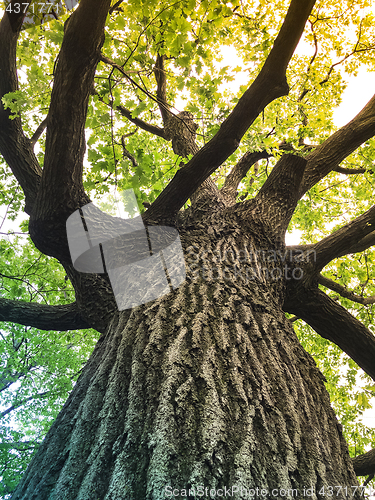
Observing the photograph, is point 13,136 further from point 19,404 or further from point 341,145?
point 19,404

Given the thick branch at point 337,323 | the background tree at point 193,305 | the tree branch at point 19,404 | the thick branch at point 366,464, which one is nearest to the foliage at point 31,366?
the tree branch at point 19,404

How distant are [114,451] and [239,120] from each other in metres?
2.18

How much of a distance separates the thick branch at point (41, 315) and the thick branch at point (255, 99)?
6.02 ft

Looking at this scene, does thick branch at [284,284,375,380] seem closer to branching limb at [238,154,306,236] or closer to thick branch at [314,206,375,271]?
thick branch at [314,206,375,271]

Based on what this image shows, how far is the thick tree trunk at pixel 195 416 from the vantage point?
1009 millimetres

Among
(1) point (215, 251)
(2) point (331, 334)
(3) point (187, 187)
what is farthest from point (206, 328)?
(2) point (331, 334)

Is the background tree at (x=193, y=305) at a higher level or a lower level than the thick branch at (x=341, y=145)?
lower

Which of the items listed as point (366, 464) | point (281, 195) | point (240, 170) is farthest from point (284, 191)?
point (366, 464)

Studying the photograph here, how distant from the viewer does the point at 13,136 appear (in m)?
2.82

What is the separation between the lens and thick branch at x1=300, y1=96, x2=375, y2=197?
10.1ft

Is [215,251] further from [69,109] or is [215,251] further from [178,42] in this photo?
[178,42]

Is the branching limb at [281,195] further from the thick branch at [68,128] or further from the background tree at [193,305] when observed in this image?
the thick branch at [68,128]

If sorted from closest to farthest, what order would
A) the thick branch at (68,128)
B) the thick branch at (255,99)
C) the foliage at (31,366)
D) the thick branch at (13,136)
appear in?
the thick branch at (68,128)
the thick branch at (255,99)
the thick branch at (13,136)
the foliage at (31,366)

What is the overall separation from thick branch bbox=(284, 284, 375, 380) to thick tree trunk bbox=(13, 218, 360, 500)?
3.79 ft
